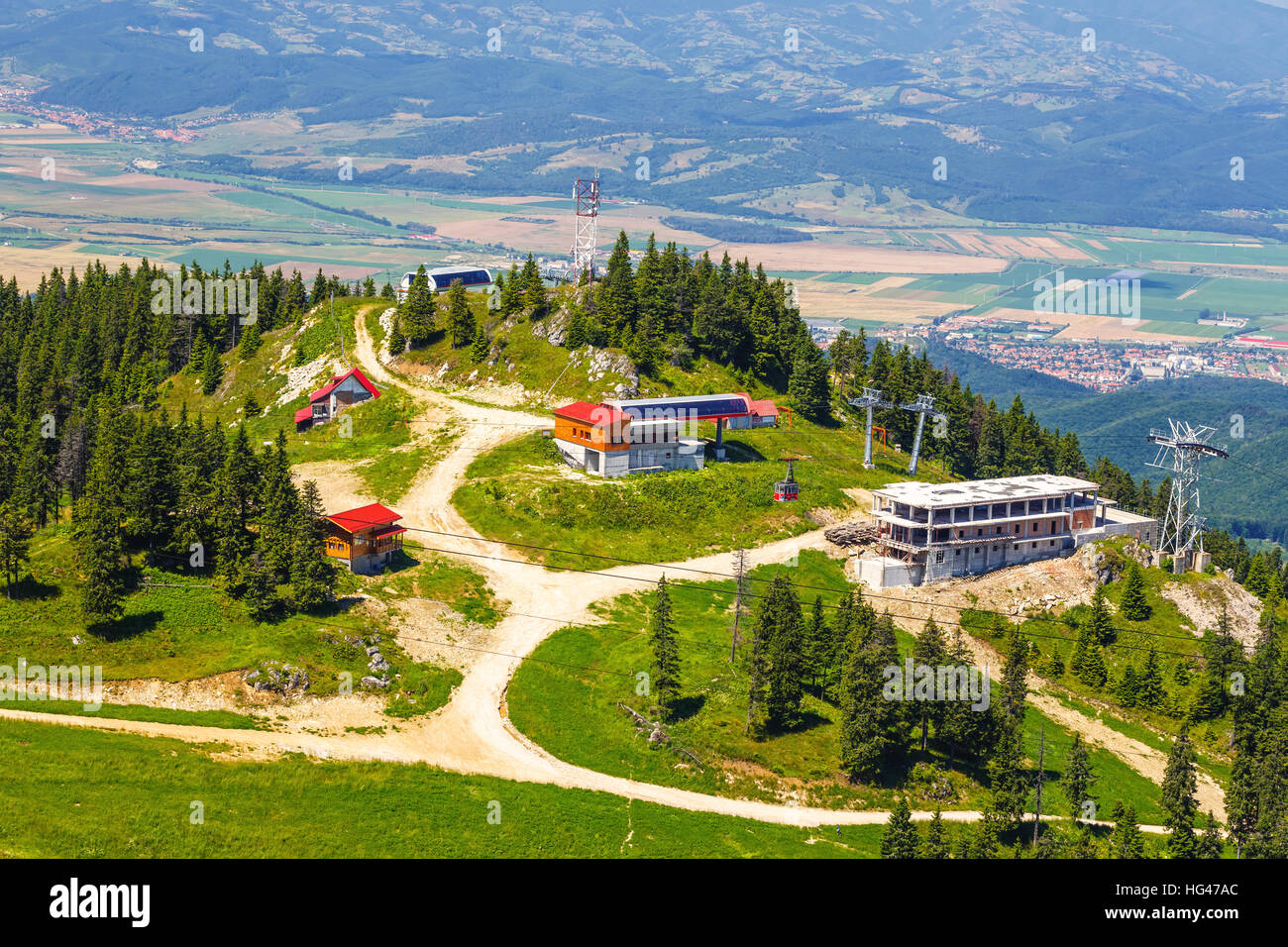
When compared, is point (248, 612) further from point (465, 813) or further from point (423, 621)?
point (465, 813)

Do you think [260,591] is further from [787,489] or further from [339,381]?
[787,489]

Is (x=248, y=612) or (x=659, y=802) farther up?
(x=248, y=612)

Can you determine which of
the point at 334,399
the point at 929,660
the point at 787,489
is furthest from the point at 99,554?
the point at 787,489

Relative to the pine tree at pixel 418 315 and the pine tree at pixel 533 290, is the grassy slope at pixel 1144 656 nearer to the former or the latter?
the pine tree at pixel 533 290

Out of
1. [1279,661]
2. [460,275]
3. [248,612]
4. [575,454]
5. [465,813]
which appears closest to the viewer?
[465,813]

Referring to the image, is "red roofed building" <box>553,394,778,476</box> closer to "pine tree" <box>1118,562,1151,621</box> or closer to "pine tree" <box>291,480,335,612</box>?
"pine tree" <box>291,480,335,612</box>

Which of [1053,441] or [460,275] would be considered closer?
[1053,441]
